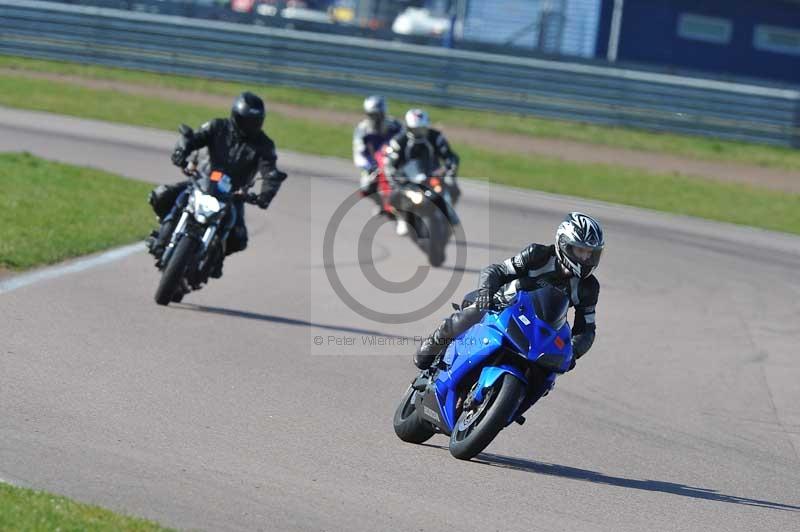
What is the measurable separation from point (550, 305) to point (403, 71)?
71.8 ft

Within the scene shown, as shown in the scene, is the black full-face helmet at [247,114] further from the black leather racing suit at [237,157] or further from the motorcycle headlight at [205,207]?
the motorcycle headlight at [205,207]

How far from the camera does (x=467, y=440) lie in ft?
23.7

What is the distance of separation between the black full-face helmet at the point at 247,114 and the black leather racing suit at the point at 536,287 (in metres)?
4.30

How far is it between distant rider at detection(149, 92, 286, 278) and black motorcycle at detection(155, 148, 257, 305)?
87 mm

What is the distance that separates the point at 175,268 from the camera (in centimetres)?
1093

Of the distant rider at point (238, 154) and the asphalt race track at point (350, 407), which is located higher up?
the distant rider at point (238, 154)

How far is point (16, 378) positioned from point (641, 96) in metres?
22.2

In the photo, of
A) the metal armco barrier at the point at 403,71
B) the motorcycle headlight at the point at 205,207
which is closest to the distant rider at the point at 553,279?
the motorcycle headlight at the point at 205,207

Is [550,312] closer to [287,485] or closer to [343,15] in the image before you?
[287,485]

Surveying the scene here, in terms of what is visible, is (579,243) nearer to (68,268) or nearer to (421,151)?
(68,268)

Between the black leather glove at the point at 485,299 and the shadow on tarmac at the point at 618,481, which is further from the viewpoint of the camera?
the shadow on tarmac at the point at 618,481

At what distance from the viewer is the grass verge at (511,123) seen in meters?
27.7

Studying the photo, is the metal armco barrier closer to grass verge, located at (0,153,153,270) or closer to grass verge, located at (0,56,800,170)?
grass verge, located at (0,56,800,170)

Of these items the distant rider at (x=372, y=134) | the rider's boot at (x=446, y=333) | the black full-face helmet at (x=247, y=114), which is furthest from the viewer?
the distant rider at (x=372, y=134)
